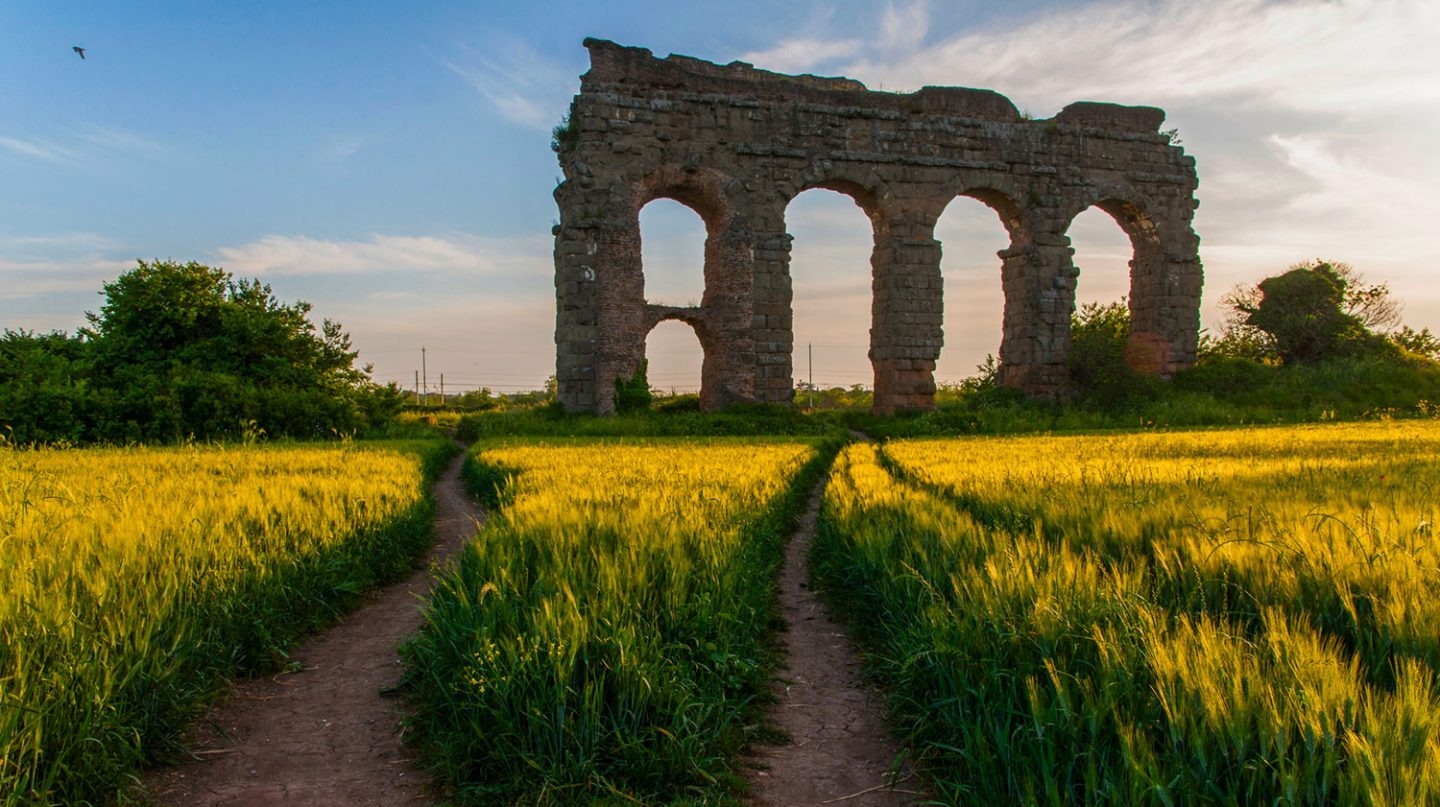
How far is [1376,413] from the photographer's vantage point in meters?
22.7

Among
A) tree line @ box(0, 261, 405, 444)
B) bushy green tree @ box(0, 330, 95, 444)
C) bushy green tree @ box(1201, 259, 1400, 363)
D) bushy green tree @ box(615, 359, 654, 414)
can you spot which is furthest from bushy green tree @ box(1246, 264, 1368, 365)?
bushy green tree @ box(0, 330, 95, 444)

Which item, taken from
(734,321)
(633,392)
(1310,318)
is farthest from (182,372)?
(1310,318)

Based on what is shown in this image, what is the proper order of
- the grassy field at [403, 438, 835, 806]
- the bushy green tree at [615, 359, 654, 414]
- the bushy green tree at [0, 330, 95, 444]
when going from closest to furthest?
the grassy field at [403, 438, 835, 806]
the bushy green tree at [0, 330, 95, 444]
the bushy green tree at [615, 359, 654, 414]

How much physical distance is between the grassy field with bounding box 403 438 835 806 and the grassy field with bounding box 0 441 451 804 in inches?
41.9

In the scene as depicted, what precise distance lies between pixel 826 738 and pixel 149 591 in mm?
3277

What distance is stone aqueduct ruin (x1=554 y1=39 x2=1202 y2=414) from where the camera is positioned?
20.9 metres

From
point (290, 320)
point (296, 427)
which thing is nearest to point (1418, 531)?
point (296, 427)

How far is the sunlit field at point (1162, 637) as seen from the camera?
2330 millimetres

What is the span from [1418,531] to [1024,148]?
2136 centimetres

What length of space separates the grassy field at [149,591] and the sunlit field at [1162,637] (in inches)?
125

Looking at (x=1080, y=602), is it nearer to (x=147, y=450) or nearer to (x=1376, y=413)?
(x=147, y=450)

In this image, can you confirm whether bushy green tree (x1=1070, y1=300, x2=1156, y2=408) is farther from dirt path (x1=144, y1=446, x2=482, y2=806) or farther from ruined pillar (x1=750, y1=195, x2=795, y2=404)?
dirt path (x1=144, y1=446, x2=482, y2=806)

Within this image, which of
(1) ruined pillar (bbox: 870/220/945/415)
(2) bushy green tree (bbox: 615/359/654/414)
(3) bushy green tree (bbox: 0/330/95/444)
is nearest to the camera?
(3) bushy green tree (bbox: 0/330/95/444)

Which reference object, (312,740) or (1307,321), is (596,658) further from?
(1307,321)
